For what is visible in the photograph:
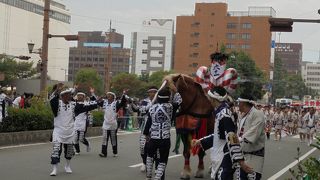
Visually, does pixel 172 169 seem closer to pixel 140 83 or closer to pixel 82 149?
pixel 82 149

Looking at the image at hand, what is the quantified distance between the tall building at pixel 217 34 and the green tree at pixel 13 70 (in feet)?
115

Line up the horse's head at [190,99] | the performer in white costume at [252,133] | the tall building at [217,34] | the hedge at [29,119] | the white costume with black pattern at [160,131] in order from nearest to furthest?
the performer in white costume at [252,133], the white costume with black pattern at [160,131], the horse's head at [190,99], the hedge at [29,119], the tall building at [217,34]

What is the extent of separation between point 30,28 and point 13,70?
36925 mm

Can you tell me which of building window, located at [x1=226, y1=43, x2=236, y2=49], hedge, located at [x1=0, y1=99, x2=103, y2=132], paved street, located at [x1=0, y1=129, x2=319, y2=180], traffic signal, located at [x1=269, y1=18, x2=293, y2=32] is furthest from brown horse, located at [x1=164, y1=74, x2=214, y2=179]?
building window, located at [x1=226, y1=43, x2=236, y2=49]

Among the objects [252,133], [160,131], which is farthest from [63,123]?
[252,133]

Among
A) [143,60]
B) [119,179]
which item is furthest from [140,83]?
[119,179]

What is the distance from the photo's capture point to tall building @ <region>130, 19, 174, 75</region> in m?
132

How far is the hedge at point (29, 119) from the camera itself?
16734 millimetres

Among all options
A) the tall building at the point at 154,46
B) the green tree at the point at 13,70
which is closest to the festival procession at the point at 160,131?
the green tree at the point at 13,70

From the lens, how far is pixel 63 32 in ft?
394

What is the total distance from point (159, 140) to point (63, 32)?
374 feet

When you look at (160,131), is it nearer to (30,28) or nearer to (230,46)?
(230,46)

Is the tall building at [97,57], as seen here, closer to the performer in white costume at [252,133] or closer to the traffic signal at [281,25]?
the traffic signal at [281,25]

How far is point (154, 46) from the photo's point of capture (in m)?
133
